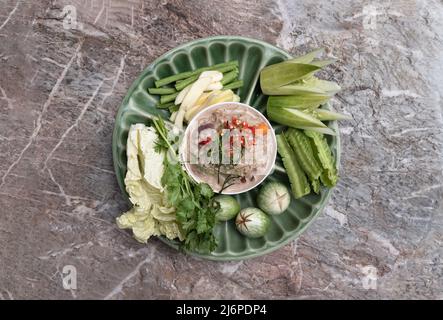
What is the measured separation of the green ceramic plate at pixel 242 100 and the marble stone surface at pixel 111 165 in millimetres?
223

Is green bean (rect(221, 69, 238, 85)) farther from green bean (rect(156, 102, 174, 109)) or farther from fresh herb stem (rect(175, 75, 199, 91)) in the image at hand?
green bean (rect(156, 102, 174, 109))

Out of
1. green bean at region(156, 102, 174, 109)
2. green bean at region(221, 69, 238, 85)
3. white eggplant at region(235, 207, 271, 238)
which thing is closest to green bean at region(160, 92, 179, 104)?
green bean at region(156, 102, 174, 109)

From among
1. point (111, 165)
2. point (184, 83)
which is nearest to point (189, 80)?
point (184, 83)

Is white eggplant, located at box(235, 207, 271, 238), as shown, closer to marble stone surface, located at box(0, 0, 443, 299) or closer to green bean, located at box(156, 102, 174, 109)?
marble stone surface, located at box(0, 0, 443, 299)

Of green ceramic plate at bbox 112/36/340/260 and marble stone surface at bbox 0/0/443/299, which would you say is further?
marble stone surface at bbox 0/0/443/299

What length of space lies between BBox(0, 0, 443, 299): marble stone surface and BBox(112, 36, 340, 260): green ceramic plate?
0.73 ft

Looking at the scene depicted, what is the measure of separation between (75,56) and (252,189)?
1.06 metres

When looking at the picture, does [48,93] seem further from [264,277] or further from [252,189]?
[264,277]

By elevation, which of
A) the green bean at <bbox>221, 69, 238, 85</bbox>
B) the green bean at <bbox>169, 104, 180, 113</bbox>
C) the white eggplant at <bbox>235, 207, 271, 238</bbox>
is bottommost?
the white eggplant at <bbox>235, 207, 271, 238</bbox>

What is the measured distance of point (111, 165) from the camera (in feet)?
8.07

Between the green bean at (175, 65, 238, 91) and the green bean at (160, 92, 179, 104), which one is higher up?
the green bean at (175, 65, 238, 91)

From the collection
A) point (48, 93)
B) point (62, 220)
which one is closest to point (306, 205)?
point (62, 220)

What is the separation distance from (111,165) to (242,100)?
70 cm

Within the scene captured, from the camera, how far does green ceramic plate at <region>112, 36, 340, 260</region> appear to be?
2.25 metres
